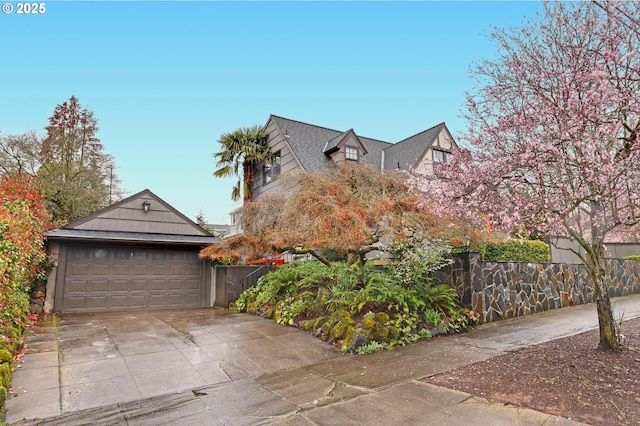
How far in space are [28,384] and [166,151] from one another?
13169 mm

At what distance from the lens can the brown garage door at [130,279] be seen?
417 inches

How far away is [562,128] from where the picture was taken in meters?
4.47

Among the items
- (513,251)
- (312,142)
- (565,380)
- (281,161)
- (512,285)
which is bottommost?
(565,380)

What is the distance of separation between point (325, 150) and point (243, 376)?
12.4m

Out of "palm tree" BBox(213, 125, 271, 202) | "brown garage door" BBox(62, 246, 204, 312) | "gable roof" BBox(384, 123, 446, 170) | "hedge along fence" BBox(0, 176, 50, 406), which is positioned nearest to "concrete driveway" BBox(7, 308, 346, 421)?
"hedge along fence" BBox(0, 176, 50, 406)

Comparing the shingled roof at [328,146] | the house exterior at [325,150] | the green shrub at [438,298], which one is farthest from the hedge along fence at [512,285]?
the shingled roof at [328,146]

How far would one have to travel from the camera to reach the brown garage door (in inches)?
417

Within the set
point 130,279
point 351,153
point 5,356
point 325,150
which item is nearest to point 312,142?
point 325,150

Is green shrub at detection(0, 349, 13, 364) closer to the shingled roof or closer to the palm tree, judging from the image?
the shingled roof

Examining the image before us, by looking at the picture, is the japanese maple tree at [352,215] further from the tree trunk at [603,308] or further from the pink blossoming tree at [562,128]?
the tree trunk at [603,308]

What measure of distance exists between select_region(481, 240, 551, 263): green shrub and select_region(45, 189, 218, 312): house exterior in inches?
347

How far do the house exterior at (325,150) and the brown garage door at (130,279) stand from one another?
3.56 m

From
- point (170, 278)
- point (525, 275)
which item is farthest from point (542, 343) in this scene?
point (170, 278)

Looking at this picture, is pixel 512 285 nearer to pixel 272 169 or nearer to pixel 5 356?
pixel 5 356
